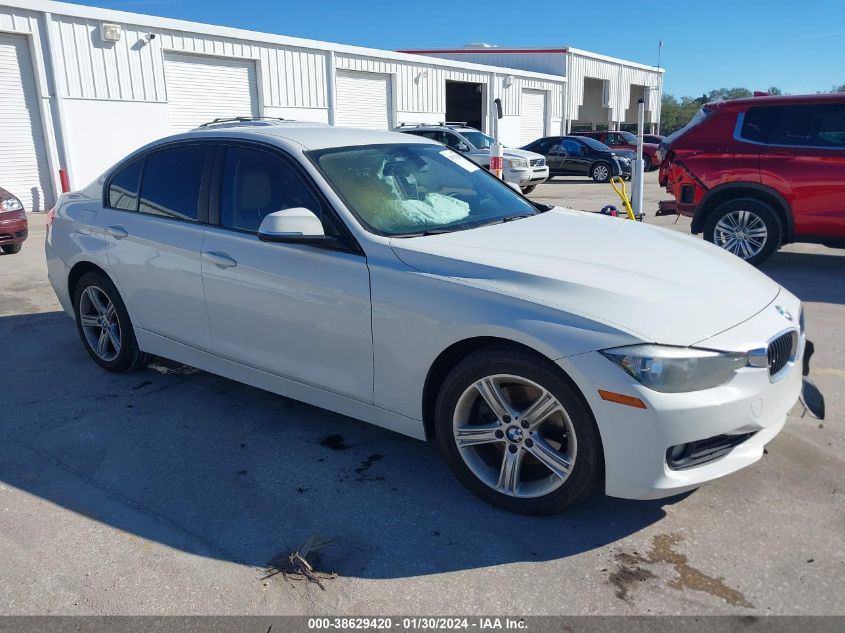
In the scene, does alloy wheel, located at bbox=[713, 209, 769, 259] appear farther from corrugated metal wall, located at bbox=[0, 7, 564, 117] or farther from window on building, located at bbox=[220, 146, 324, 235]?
corrugated metal wall, located at bbox=[0, 7, 564, 117]

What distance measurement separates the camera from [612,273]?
305 centimetres

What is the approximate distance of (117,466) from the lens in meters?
3.67

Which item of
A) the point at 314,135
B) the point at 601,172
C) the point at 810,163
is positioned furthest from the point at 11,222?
the point at 601,172

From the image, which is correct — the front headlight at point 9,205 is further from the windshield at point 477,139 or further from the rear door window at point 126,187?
the windshield at point 477,139

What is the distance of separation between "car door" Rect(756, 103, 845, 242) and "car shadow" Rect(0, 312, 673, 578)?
5.68 metres

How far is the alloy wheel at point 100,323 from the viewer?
4.92m

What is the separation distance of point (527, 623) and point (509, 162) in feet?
52.8

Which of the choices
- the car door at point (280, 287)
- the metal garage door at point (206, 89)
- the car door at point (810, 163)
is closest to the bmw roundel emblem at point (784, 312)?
the car door at point (280, 287)

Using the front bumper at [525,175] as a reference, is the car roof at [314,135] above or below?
above

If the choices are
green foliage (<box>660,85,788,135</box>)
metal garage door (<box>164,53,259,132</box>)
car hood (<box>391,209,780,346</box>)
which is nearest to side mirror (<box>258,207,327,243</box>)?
car hood (<box>391,209,780,346</box>)

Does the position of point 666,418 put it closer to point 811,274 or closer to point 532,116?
point 811,274

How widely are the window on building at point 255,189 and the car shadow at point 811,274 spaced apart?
5.29m

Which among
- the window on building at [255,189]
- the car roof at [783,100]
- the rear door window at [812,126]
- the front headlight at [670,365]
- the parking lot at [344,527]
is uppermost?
the car roof at [783,100]

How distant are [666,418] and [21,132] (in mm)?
16477
